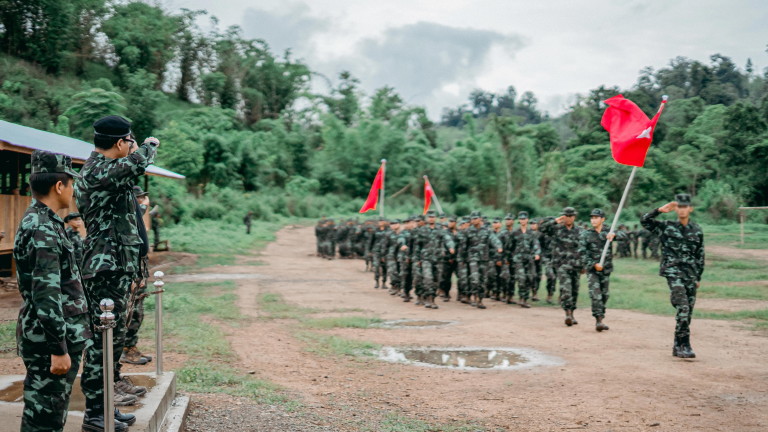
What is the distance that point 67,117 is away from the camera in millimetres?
23875

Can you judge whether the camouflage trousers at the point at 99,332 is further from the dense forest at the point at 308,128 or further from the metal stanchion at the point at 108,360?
the dense forest at the point at 308,128

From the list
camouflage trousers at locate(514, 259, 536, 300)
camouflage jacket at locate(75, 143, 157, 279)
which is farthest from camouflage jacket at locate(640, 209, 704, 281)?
camouflage jacket at locate(75, 143, 157, 279)

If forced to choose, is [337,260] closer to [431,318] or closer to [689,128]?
[431,318]

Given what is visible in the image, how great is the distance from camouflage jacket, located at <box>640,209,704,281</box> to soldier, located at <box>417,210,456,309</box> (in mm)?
5649

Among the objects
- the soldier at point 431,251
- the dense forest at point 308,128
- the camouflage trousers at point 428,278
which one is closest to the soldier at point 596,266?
the soldier at point 431,251

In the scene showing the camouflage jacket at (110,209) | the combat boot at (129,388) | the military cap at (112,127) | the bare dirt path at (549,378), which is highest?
the military cap at (112,127)

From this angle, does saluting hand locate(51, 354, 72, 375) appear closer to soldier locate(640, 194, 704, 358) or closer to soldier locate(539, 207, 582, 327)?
soldier locate(640, 194, 704, 358)

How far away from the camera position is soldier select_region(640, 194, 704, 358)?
27.9ft

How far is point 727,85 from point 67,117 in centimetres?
4297

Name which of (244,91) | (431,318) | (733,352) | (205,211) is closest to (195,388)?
(431,318)

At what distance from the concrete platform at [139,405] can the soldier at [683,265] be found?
20.6ft

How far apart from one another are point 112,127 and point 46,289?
146 centimetres

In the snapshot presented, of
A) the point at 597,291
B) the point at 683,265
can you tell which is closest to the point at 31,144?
the point at 597,291

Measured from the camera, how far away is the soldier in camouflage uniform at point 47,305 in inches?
138
